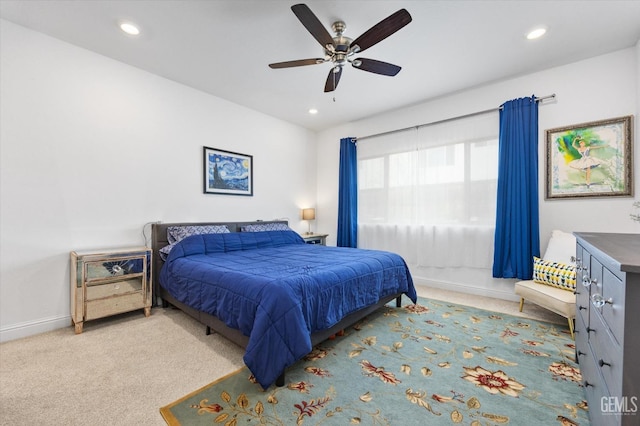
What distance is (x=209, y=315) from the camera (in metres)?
2.32

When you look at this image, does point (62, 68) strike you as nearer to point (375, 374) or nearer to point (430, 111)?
point (375, 374)

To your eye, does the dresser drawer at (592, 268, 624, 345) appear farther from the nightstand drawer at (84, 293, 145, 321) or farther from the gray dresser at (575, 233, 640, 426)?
the nightstand drawer at (84, 293, 145, 321)

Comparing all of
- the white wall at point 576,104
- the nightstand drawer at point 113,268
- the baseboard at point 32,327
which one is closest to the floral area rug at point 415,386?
the white wall at point 576,104

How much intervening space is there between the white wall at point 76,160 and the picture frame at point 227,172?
119 millimetres

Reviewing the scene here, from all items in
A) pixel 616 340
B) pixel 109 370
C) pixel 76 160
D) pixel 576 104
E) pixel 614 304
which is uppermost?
pixel 576 104

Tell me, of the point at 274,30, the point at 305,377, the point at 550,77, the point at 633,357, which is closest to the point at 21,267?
the point at 305,377

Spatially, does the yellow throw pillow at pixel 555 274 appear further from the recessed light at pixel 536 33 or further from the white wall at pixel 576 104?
the recessed light at pixel 536 33

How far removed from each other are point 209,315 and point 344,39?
281 centimetres

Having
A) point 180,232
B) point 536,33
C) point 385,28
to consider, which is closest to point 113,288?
point 180,232

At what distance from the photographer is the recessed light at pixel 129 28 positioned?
96.9 inches

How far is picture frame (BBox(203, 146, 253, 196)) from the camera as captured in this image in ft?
12.8

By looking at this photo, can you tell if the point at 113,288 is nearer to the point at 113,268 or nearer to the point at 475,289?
the point at 113,268

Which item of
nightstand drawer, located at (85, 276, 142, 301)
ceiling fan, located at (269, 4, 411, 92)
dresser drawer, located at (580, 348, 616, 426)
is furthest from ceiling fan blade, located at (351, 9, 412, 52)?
nightstand drawer, located at (85, 276, 142, 301)

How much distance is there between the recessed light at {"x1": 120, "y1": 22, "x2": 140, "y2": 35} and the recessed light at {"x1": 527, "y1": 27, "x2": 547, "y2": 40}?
149 inches
